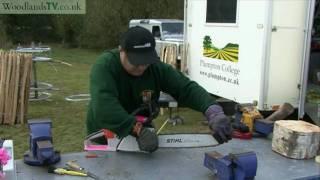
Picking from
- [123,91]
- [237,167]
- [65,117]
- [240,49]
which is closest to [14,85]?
[65,117]

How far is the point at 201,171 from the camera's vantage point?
246 cm

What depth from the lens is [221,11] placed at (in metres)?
6.55

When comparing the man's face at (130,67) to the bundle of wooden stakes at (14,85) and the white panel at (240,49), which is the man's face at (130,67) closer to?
the white panel at (240,49)

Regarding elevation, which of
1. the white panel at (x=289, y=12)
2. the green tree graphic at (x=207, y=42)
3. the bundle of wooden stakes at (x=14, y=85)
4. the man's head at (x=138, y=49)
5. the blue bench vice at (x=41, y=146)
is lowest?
the bundle of wooden stakes at (x=14, y=85)

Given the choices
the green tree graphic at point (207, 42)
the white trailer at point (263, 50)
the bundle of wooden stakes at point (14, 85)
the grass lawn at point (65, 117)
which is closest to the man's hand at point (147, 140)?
the grass lawn at point (65, 117)

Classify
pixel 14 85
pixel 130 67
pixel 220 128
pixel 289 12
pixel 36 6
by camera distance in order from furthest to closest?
pixel 36 6, pixel 14 85, pixel 289 12, pixel 130 67, pixel 220 128

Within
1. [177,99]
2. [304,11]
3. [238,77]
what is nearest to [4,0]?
[238,77]

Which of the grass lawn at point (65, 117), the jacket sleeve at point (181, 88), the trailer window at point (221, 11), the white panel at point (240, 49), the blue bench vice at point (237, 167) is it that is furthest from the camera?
the grass lawn at point (65, 117)

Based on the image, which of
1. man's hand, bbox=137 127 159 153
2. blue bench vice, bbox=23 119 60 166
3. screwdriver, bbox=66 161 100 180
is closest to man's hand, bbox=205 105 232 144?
man's hand, bbox=137 127 159 153

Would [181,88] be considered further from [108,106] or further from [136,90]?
[108,106]

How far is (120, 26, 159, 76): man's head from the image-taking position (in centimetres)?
259

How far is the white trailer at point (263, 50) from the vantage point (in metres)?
5.41

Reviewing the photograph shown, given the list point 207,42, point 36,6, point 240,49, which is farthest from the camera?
point 36,6

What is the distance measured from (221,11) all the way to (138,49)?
4.19 metres
